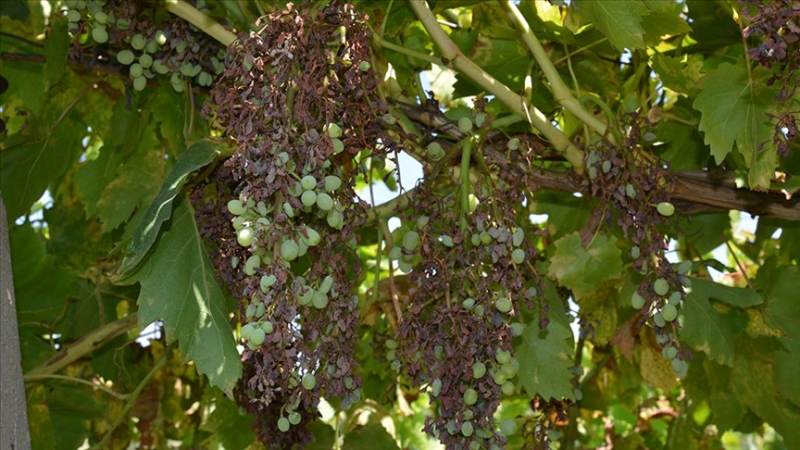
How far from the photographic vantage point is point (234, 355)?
2.16 meters

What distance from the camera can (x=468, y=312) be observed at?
82.7 inches

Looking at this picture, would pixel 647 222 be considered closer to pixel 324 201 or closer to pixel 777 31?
pixel 777 31

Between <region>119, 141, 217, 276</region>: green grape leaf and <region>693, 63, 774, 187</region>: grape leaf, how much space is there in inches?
42.1

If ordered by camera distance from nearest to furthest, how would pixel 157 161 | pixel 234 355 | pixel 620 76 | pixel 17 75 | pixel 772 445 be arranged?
pixel 234 355 < pixel 157 161 < pixel 620 76 < pixel 17 75 < pixel 772 445

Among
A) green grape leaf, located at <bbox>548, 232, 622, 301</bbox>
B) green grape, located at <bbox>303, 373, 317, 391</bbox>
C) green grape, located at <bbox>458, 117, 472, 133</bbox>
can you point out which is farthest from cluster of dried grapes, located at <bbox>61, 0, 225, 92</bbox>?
green grape, located at <bbox>303, 373, 317, 391</bbox>

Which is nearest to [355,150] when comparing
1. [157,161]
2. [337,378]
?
[337,378]

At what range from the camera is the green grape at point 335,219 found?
6.36 feet

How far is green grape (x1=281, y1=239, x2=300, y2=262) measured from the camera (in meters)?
1.80

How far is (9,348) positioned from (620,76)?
197 cm

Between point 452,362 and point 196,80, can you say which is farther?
point 196,80

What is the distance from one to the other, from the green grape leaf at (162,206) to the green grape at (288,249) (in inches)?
16.1

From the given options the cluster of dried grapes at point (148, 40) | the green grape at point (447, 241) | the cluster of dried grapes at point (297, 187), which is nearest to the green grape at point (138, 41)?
the cluster of dried grapes at point (148, 40)

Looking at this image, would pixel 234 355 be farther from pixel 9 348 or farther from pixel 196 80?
pixel 196 80

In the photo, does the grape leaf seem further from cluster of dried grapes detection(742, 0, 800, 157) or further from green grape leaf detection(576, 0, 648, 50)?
cluster of dried grapes detection(742, 0, 800, 157)
